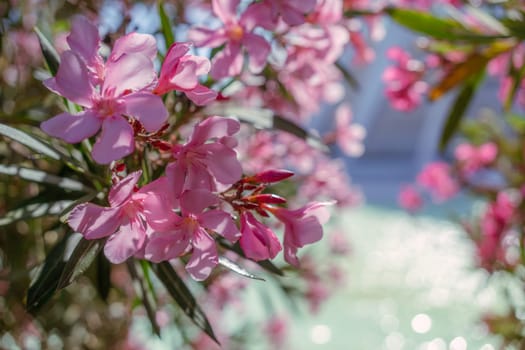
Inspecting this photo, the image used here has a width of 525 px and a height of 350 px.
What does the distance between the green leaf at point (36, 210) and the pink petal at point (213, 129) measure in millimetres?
204

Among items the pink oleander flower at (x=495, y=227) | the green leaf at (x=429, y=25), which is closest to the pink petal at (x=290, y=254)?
the green leaf at (x=429, y=25)

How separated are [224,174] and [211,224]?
3 cm

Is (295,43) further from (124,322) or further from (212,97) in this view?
(124,322)

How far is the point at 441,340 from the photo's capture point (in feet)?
8.84

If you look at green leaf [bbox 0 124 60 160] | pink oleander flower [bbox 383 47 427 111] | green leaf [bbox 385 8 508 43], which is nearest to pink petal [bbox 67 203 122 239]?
green leaf [bbox 0 124 60 160]

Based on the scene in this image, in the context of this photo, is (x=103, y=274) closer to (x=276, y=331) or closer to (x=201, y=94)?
(x=201, y=94)

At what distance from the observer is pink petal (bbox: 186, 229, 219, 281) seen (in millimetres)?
432

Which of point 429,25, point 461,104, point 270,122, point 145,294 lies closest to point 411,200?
point 461,104

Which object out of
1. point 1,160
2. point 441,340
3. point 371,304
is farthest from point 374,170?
point 1,160

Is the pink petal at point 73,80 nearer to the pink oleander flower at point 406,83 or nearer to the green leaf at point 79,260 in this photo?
the green leaf at point 79,260

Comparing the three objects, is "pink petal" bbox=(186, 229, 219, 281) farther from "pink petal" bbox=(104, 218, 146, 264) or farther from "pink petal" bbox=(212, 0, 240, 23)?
"pink petal" bbox=(212, 0, 240, 23)

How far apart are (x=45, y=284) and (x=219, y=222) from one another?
166 millimetres

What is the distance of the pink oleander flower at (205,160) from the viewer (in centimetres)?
42

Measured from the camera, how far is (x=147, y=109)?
40 cm
